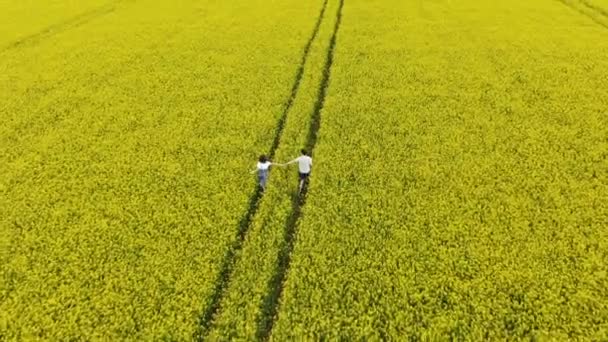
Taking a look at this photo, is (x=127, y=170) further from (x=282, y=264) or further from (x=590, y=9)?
(x=590, y=9)

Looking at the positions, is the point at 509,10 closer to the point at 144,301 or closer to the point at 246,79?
the point at 246,79

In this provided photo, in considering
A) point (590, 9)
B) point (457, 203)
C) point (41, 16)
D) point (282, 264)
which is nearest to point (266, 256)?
point (282, 264)

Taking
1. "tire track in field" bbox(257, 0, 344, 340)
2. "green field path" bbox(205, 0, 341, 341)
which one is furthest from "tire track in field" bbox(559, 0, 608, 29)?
"green field path" bbox(205, 0, 341, 341)

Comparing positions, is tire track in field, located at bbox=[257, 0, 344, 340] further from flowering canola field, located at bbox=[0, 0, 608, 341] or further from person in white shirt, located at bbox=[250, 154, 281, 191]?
person in white shirt, located at bbox=[250, 154, 281, 191]

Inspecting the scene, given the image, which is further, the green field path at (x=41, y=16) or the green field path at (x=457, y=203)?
the green field path at (x=41, y=16)

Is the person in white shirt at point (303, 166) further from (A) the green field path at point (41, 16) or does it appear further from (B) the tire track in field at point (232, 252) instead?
(A) the green field path at point (41, 16)

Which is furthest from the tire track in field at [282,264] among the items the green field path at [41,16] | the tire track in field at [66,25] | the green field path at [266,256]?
the green field path at [41,16]
